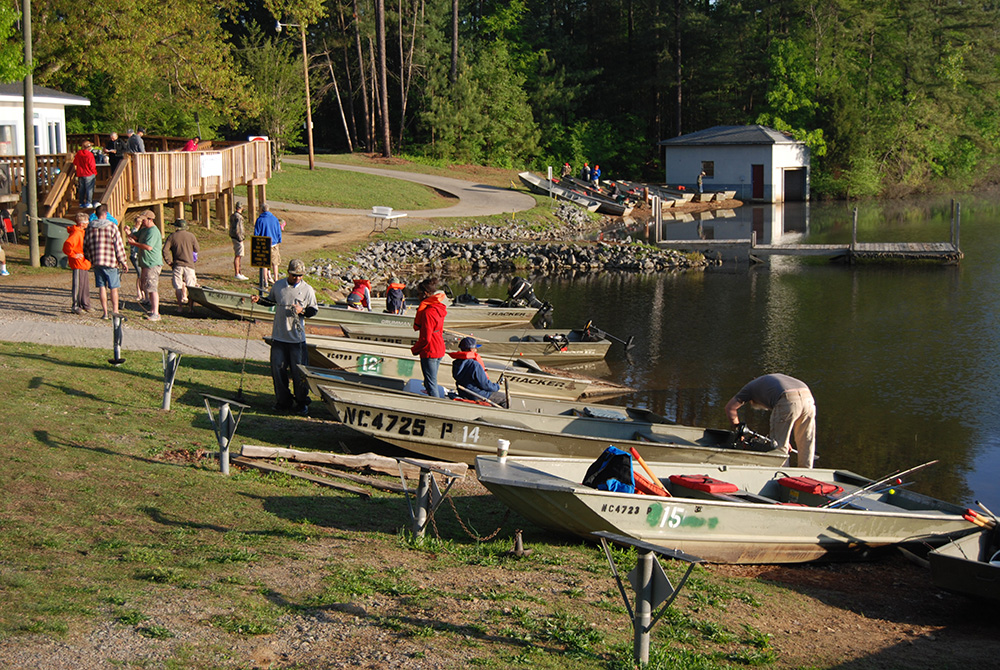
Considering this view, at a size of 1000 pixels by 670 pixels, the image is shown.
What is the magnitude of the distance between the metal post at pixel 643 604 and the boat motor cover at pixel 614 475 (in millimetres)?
3176

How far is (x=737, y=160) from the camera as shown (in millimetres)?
63406

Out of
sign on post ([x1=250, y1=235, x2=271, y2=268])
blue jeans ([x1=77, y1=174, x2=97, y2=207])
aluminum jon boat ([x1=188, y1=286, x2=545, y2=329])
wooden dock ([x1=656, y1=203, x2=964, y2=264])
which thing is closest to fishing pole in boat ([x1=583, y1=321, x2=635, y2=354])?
aluminum jon boat ([x1=188, y1=286, x2=545, y2=329])

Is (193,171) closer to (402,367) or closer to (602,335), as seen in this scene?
(602,335)

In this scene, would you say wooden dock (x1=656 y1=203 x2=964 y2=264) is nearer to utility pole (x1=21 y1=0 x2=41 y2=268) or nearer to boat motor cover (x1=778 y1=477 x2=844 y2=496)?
utility pole (x1=21 y1=0 x2=41 y2=268)

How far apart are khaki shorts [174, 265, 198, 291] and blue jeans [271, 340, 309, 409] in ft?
24.3

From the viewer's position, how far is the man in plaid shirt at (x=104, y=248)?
1669cm

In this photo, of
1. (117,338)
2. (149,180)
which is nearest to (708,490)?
(117,338)

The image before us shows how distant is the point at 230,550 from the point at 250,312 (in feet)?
41.4

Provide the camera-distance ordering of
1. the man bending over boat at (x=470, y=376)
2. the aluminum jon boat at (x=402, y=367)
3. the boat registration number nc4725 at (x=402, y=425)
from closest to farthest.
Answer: the boat registration number nc4725 at (x=402, y=425) → the man bending over boat at (x=470, y=376) → the aluminum jon boat at (x=402, y=367)

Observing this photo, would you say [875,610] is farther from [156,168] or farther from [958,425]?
[156,168]

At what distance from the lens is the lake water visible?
1705 cm

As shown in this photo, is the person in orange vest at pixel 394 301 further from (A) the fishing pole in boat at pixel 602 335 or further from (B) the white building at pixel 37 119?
(B) the white building at pixel 37 119

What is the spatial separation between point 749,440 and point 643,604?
751 centimetres

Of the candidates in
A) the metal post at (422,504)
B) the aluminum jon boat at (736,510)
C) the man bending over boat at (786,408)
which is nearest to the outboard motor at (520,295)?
the man bending over boat at (786,408)
